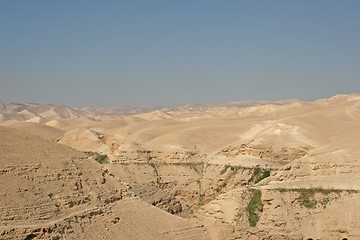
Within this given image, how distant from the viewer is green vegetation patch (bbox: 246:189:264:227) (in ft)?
85.6

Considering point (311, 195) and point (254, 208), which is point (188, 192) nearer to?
point (254, 208)

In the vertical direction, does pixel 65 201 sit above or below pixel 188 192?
above

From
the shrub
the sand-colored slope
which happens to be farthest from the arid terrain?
the shrub

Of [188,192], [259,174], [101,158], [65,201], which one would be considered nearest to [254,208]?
[65,201]

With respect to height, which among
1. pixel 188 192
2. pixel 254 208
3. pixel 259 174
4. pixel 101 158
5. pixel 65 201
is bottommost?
pixel 188 192

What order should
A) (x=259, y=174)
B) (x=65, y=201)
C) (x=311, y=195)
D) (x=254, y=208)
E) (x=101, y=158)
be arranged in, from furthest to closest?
(x=101, y=158) < (x=259, y=174) < (x=311, y=195) < (x=254, y=208) < (x=65, y=201)

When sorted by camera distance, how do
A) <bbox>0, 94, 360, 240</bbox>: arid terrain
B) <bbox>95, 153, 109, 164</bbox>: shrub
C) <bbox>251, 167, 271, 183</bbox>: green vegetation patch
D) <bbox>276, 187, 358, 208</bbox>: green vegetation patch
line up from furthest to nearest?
1. <bbox>95, 153, 109, 164</bbox>: shrub
2. <bbox>251, 167, 271, 183</bbox>: green vegetation patch
3. <bbox>276, 187, 358, 208</bbox>: green vegetation patch
4. <bbox>0, 94, 360, 240</bbox>: arid terrain

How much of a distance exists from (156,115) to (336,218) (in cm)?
10329

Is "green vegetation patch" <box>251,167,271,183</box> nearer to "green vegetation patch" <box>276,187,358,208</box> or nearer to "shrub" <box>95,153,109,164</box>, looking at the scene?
"green vegetation patch" <box>276,187,358,208</box>

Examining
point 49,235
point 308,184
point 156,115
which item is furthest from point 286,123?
point 156,115

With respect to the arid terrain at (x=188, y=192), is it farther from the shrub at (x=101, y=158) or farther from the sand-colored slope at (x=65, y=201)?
the shrub at (x=101, y=158)

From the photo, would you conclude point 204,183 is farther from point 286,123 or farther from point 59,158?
point 59,158

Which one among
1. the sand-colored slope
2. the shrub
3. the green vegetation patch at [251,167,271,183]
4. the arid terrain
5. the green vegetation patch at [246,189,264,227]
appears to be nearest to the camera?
the sand-colored slope

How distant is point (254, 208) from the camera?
26.5 metres
